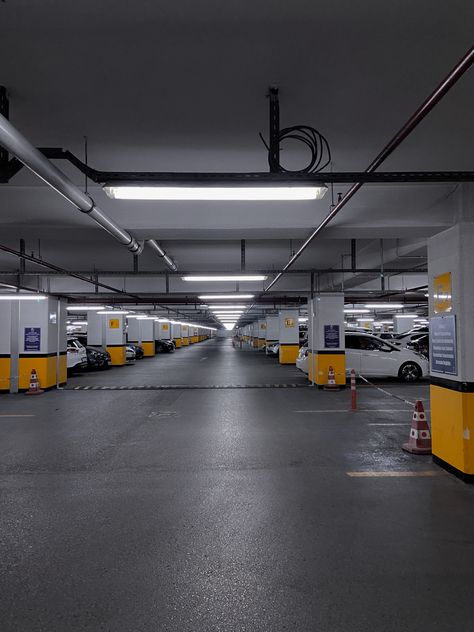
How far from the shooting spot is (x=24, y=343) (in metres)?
13.6

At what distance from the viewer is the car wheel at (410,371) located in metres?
15.6

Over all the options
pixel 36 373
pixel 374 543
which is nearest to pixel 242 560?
pixel 374 543

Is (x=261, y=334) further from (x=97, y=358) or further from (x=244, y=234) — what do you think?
(x=244, y=234)

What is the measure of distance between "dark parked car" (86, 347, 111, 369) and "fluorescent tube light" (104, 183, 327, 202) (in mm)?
17567

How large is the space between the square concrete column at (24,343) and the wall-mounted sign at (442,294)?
11.8 m

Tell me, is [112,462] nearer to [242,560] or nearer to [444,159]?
[242,560]

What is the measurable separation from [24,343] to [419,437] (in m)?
12.0

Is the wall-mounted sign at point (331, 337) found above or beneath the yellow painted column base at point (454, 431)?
above

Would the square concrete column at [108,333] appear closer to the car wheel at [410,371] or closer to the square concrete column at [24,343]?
the square concrete column at [24,343]

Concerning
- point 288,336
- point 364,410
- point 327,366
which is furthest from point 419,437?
point 288,336

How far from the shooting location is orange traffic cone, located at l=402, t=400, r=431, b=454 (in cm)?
645

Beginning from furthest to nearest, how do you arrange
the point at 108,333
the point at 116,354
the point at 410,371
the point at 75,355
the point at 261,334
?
1. the point at 261,334
2. the point at 116,354
3. the point at 108,333
4. the point at 75,355
5. the point at 410,371

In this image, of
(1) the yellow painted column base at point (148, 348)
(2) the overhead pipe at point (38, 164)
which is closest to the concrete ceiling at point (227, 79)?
(2) the overhead pipe at point (38, 164)

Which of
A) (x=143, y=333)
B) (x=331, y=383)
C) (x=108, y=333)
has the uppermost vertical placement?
(x=108, y=333)
